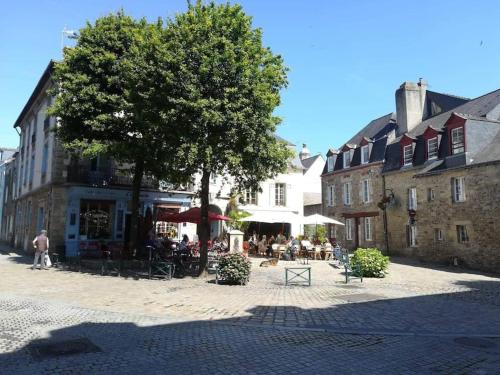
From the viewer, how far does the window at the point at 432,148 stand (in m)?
21.9

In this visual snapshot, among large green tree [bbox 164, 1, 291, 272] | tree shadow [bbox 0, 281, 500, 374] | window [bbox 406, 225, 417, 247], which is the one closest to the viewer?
tree shadow [bbox 0, 281, 500, 374]

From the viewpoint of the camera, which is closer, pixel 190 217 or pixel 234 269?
pixel 234 269

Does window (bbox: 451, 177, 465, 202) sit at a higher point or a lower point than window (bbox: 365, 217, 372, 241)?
higher

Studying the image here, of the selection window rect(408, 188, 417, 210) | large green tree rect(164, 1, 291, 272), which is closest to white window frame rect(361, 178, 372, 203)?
window rect(408, 188, 417, 210)

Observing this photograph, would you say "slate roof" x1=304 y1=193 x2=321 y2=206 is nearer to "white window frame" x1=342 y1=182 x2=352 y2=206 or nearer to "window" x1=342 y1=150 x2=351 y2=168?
"white window frame" x1=342 y1=182 x2=352 y2=206

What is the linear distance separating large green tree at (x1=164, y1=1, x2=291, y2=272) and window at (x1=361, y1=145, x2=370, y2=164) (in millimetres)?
15970

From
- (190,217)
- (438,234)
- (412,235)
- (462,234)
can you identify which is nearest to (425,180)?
(438,234)

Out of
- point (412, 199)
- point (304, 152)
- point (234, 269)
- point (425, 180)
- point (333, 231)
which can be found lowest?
point (234, 269)

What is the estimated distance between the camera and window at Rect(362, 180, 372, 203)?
1070 inches

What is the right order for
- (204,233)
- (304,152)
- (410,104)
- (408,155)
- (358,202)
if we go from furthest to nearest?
1. (304,152)
2. (358,202)
3. (410,104)
4. (408,155)
5. (204,233)

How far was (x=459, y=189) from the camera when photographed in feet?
64.8

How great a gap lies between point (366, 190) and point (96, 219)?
56.1ft

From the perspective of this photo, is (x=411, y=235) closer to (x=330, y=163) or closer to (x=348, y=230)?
(x=348, y=230)

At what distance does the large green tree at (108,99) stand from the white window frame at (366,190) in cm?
1538
